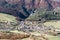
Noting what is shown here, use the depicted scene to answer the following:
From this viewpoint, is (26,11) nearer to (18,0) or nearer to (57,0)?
(18,0)

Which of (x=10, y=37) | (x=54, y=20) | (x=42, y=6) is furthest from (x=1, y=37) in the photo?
(x=42, y=6)

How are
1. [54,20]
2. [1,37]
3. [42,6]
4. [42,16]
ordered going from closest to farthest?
[1,37] → [54,20] → [42,16] → [42,6]

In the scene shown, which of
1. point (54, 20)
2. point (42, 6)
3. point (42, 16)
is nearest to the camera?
point (54, 20)

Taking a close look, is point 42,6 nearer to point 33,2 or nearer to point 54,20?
point 33,2

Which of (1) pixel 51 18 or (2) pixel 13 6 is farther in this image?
(2) pixel 13 6

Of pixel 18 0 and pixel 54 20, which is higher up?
pixel 18 0

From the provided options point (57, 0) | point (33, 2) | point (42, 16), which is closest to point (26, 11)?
point (33, 2)
